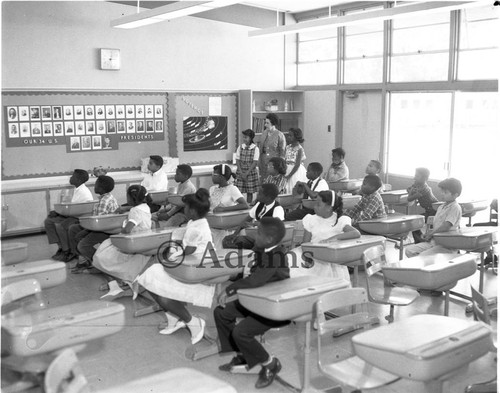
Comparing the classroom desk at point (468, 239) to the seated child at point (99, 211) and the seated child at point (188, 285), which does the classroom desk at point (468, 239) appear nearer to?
the seated child at point (188, 285)

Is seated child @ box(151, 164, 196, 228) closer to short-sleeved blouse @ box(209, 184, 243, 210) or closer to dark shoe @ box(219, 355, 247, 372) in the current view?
short-sleeved blouse @ box(209, 184, 243, 210)

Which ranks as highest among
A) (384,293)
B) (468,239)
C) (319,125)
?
(319,125)

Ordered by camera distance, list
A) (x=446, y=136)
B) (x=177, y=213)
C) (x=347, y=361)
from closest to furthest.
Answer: (x=347, y=361) → (x=177, y=213) → (x=446, y=136)

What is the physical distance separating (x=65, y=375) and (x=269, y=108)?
7.98 m

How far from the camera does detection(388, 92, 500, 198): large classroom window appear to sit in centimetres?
786

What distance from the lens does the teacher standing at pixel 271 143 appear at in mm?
8031

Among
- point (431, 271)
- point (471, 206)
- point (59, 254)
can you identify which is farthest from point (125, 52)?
point (431, 271)

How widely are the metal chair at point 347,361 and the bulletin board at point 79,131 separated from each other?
18.0ft

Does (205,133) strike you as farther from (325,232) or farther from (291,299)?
(291,299)

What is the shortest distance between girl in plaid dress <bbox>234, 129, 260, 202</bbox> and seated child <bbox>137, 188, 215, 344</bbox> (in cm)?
369

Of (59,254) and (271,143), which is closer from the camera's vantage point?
(59,254)

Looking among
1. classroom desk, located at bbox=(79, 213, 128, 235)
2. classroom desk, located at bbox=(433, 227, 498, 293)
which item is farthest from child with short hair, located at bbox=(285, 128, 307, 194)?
classroom desk, located at bbox=(433, 227, 498, 293)

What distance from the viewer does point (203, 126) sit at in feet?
29.7

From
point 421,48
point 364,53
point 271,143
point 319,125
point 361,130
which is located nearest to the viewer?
point 271,143
